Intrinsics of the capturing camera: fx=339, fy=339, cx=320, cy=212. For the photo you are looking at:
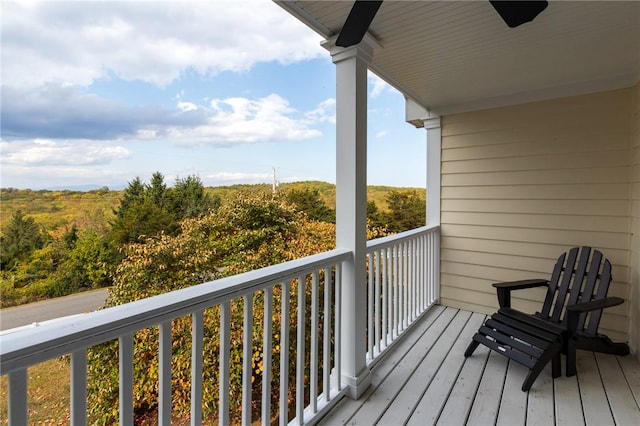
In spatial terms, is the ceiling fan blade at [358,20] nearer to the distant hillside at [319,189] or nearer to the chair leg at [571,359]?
the chair leg at [571,359]

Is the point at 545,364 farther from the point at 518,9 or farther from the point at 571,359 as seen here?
the point at 518,9

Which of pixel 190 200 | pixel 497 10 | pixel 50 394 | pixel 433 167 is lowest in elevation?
pixel 50 394

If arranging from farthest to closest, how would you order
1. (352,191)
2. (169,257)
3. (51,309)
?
(169,257), (51,309), (352,191)

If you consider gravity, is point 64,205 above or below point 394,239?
above

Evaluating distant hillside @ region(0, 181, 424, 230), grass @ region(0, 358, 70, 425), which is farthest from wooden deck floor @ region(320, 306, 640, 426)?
distant hillside @ region(0, 181, 424, 230)

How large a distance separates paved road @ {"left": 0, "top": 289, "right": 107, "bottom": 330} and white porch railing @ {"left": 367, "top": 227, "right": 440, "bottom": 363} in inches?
151

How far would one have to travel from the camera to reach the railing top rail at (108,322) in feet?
2.86

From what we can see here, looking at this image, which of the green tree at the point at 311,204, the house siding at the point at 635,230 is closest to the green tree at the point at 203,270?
the green tree at the point at 311,204

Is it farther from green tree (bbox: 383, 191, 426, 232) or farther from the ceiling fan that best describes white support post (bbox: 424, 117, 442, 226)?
green tree (bbox: 383, 191, 426, 232)

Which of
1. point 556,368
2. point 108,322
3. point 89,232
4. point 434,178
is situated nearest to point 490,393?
point 556,368

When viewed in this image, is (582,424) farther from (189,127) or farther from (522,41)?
(189,127)

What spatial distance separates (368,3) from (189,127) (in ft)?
38.2

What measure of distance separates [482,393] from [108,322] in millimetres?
2349

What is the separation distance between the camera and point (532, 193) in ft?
11.6
